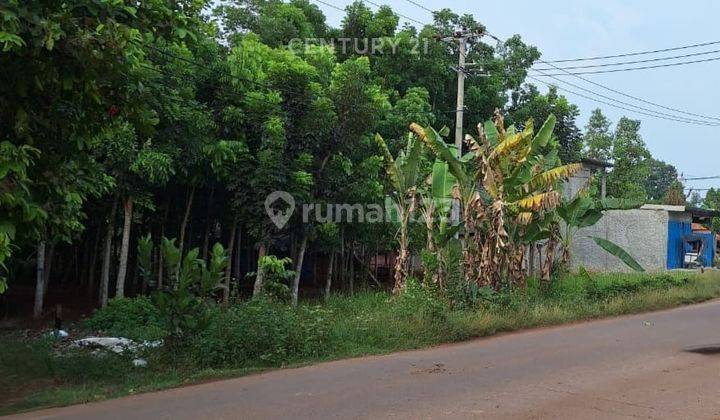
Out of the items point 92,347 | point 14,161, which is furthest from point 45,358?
point 14,161

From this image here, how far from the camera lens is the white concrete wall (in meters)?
25.2

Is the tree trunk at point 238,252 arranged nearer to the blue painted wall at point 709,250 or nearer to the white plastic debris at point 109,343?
the white plastic debris at point 109,343

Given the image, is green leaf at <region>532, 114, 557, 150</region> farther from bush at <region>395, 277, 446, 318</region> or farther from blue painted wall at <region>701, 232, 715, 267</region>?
blue painted wall at <region>701, 232, 715, 267</region>

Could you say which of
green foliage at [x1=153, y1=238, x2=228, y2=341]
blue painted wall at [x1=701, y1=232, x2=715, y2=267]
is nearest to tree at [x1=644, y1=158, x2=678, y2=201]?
blue painted wall at [x1=701, y1=232, x2=715, y2=267]

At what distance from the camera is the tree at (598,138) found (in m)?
39.7

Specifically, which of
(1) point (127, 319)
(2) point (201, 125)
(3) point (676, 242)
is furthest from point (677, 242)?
(1) point (127, 319)

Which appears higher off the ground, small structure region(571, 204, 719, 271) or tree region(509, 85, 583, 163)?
tree region(509, 85, 583, 163)

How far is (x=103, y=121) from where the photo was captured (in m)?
6.29

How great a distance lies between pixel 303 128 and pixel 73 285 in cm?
1023

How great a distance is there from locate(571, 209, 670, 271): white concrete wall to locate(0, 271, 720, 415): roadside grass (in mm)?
12517

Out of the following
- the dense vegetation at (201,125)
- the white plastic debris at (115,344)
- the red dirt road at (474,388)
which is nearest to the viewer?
the dense vegetation at (201,125)

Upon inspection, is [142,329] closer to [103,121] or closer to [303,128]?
[303,128]

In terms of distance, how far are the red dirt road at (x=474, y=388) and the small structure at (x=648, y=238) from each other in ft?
51.1

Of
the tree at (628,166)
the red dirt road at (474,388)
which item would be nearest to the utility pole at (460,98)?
the red dirt road at (474,388)
